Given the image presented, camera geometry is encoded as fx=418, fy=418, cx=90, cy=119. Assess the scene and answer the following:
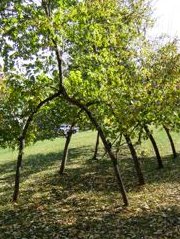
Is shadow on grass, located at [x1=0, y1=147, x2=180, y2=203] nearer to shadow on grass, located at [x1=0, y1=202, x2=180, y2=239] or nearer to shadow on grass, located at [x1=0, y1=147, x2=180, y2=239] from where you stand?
shadow on grass, located at [x1=0, y1=147, x2=180, y2=239]

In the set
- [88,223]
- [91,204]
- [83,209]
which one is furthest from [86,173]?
[88,223]

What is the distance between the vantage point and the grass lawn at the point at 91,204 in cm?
1828

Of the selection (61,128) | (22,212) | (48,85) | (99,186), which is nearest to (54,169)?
(61,128)

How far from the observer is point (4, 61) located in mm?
19688

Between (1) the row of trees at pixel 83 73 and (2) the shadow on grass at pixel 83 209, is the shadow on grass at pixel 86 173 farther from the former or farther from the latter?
(1) the row of trees at pixel 83 73

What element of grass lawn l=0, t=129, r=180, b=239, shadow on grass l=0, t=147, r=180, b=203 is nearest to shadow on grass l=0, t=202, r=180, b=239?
grass lawn l=0, t=129, r=180, b=239

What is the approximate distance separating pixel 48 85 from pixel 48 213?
6.69 meters

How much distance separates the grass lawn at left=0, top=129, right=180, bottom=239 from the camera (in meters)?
18.3

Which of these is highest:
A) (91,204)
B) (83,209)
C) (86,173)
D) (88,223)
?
(86,173)

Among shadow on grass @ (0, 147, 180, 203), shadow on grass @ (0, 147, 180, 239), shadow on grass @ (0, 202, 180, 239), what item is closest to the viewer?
shadow on grass @ (0, 202, 180, 239)

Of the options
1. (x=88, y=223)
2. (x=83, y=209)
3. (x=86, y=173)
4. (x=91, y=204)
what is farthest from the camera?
(x=86, y=173)

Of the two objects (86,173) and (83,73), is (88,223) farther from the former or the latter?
(86,173)

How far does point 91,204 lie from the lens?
902 inches

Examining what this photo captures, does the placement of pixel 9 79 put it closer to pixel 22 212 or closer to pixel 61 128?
pixel 22 212
